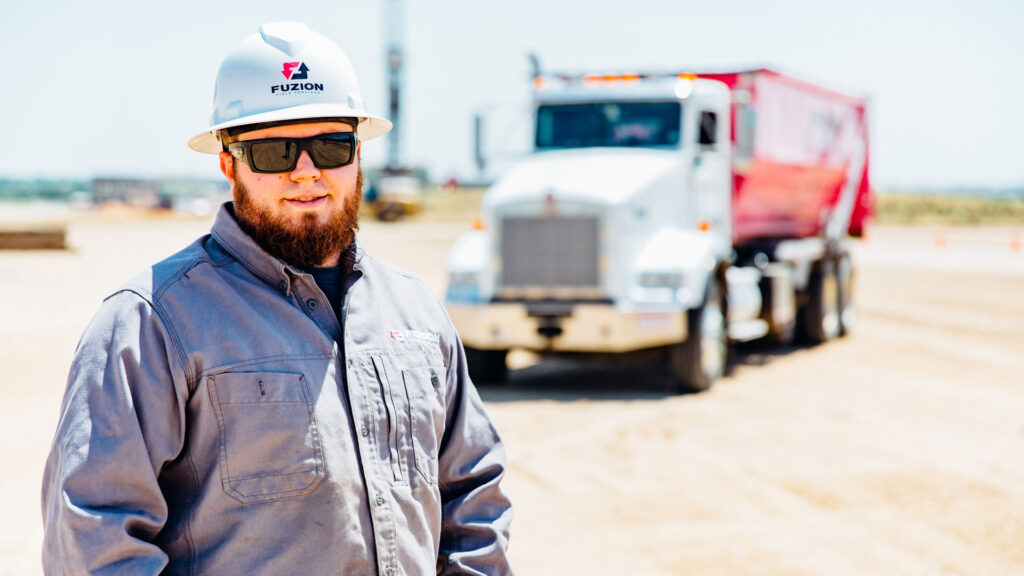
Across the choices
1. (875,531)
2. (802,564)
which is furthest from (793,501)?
(802,564)

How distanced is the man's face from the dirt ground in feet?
11.6

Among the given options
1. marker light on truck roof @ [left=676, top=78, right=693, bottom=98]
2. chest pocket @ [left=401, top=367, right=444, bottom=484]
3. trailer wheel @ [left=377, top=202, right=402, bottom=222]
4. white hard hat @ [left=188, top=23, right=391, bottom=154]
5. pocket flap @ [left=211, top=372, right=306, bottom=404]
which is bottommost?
trailer wheel @ [left=377, top=202, right=402, bottom=222]

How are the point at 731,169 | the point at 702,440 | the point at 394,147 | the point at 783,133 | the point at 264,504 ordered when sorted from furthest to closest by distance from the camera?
the point at 394,147, the point at 783,133, the point at 731,169, the point at 702,440, the point at 264,504

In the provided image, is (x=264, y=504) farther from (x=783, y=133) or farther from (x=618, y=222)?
(x=783, y=133)

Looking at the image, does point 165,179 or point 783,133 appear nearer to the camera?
point 783,133

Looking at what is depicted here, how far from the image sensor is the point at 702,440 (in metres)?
8.74

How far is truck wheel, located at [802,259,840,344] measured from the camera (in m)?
15.2

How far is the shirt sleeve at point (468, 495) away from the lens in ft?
8.79

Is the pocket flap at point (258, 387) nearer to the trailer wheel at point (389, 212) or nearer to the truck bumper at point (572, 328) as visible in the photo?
the truck bumper at point (572, 328)

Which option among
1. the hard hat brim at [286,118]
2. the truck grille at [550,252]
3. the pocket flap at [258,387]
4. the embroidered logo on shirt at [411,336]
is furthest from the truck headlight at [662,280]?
the pocket flap at [258,387]

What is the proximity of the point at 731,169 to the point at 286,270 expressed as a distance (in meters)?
10.2

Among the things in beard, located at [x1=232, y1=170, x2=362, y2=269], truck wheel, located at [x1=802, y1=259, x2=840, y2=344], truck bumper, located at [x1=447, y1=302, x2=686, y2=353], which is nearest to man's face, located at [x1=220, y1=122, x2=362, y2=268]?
beard, located at [x1=232, y1=170, x2=362, y2=269]

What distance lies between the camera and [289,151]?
254 cm

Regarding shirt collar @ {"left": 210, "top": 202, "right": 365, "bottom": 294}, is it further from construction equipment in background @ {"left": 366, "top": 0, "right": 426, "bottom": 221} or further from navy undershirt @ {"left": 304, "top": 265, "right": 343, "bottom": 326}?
construction equipment in background @ {"left": 366, "top": 0, "right": 426, "bottom": 221}
